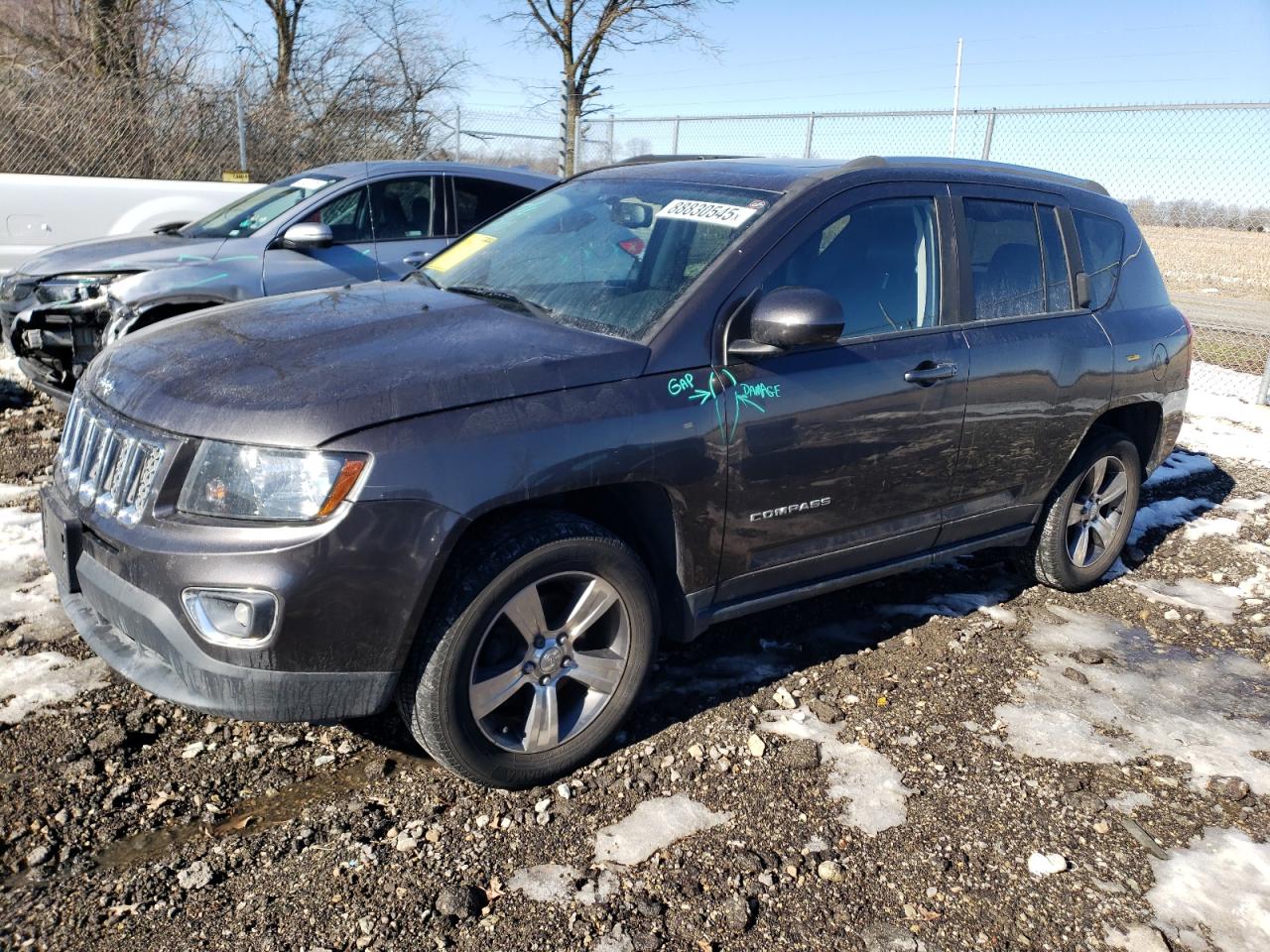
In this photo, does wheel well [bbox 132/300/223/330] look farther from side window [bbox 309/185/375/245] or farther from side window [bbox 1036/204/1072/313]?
side window [bbox 1036/204/1072/313]

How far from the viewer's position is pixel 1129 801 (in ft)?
10.5

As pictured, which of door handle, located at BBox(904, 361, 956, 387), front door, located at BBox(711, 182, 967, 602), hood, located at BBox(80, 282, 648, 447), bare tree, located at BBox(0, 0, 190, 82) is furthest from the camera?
bare tree, located at BBox(0, 0, 190, 82)

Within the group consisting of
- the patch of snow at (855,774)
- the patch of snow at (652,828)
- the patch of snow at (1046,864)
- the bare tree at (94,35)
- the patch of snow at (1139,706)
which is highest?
the bare tree at (94,35)

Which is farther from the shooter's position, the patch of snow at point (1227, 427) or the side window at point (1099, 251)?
the patch of snow at point (1227, 427)

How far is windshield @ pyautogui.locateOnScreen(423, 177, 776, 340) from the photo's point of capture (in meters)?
3.33

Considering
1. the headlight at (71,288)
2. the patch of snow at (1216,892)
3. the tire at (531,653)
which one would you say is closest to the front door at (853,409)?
the tire at (531,653)

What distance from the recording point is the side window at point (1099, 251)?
4492 millimetres

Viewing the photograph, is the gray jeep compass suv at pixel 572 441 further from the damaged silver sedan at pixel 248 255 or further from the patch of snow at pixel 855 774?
the damaged silver sedan at pixel 248 255

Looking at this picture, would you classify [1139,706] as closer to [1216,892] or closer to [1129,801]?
[1129,801]

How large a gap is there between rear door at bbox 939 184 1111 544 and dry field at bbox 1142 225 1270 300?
12.7 meters

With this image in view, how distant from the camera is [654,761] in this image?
320 centimetres

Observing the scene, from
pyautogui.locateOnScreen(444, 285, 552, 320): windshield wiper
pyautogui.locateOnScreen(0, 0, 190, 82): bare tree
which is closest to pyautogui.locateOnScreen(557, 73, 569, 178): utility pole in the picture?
pyautogui.locateOnScreen(0, 0, 190, 82): bare tree

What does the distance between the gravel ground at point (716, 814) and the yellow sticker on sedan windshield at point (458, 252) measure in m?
1.78

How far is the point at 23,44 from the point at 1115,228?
17.0 metres
